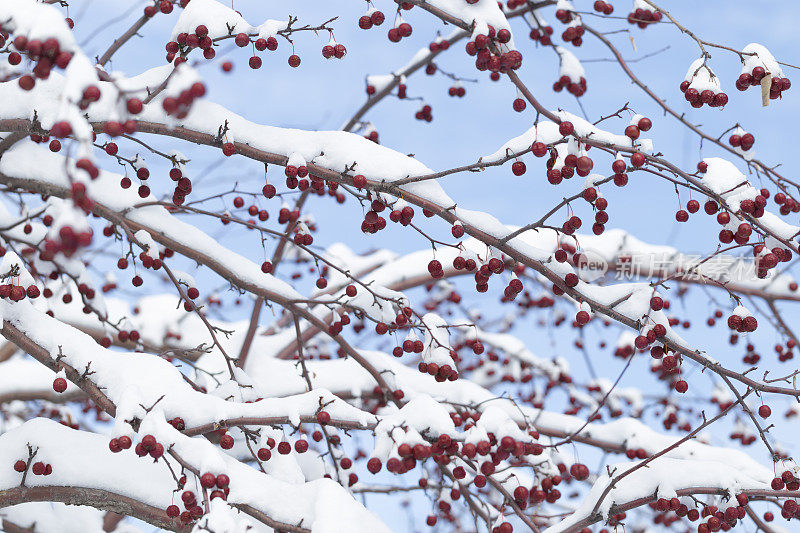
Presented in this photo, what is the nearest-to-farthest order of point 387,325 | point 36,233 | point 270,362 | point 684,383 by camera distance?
1. point 684,383
2. point 387,325
3. point 36,233
4. point 270,362

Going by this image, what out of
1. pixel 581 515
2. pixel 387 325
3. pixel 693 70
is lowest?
pixel 581 515

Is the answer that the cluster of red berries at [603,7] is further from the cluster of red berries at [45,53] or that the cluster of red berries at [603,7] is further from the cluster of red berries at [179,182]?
the cluster of red berries at [45,53]

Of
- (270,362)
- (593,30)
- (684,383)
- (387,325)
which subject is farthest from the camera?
(270,362)

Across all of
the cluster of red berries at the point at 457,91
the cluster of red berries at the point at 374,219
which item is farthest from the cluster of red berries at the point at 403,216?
the cluster of red berries at the point at 457,91

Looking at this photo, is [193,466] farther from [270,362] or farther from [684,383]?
[270,362]

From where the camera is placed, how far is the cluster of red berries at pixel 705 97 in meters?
3.37

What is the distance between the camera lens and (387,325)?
3828mm

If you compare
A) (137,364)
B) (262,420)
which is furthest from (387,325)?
A: (137,364)

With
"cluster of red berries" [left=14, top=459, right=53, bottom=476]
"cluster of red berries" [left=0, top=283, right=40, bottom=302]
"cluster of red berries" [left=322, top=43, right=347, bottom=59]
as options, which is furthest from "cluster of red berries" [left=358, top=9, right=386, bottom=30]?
"cluster of red berries" [left=14, top=459, right=53, bottom=476]

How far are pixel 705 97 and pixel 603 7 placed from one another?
3.74 ft

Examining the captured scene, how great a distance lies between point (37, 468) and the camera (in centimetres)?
344

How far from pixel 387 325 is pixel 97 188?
190 centimetres

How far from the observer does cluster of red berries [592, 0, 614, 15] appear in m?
4.23

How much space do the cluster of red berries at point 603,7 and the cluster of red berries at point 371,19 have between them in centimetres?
130
